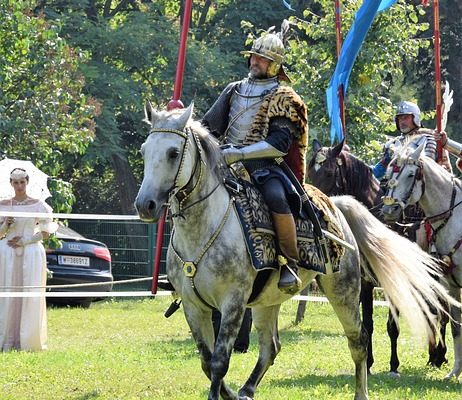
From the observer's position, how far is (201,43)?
2922cm

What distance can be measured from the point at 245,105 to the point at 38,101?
1013 cm

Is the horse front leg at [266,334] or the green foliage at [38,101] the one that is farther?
the green foliage at [38,101]

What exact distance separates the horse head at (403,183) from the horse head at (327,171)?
4.02 feet

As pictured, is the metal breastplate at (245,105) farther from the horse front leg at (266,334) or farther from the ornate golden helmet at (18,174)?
the ornate golden helmet at (18,174)

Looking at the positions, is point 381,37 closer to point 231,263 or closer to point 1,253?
point 1,253

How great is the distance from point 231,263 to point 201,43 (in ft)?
72.4

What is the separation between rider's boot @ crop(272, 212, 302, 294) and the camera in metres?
7.90

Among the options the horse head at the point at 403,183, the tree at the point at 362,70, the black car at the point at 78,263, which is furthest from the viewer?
the black car at the point at 78,263

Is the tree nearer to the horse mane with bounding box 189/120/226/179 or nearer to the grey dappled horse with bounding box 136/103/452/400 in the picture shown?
the grey dappled horse with bounding box 136/103/452/400

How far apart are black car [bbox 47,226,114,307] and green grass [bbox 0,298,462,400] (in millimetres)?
2577

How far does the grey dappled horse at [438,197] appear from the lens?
34.0ft

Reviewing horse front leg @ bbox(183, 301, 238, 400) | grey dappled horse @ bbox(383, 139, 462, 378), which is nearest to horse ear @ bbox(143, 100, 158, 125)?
horse front leg @ bbox(183, 301, 238, 400)

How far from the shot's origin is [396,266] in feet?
30.0

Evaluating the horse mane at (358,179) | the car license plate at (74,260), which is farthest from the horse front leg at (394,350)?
the car license plate at (74,260)
